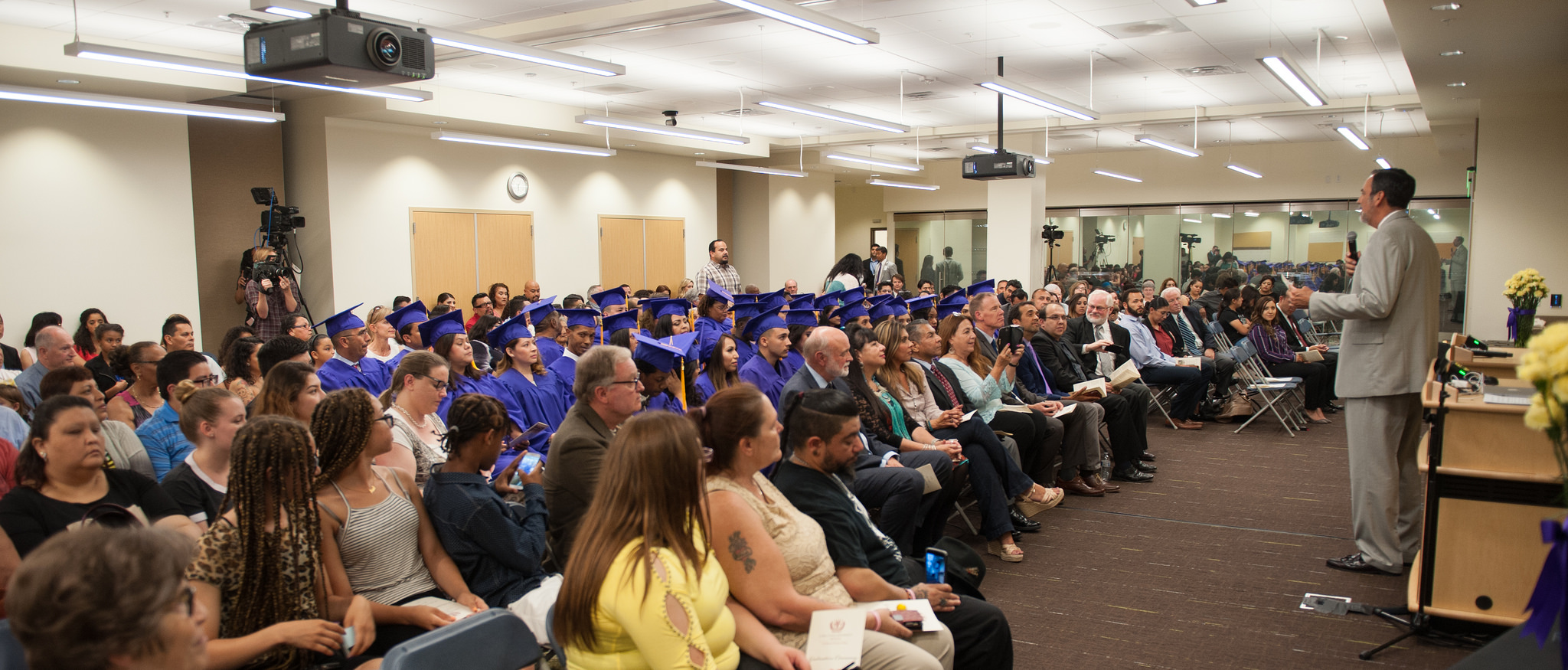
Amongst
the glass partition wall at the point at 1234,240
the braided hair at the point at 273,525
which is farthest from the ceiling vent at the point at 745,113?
the braided hair at the point at 273,525

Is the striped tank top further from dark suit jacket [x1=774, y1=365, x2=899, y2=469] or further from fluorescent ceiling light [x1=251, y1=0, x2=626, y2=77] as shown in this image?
fluorescent ceiling light [x1=251, y1=0, x2=626, y2=77]

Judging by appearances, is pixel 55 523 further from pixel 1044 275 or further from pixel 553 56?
pixel 1044 275

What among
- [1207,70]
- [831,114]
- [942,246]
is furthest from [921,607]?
[942,246]

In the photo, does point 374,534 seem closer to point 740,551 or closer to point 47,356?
point 740,551

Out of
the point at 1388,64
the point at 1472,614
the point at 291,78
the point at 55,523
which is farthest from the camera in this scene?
the point at 1388,64

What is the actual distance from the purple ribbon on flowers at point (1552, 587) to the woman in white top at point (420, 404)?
11.1 ft

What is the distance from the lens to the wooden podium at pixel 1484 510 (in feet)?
10.5

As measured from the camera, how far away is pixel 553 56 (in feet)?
21.0

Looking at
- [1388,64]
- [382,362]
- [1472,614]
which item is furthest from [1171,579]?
[1388,64]

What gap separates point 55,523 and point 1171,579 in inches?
158

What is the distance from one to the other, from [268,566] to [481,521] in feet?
2.03

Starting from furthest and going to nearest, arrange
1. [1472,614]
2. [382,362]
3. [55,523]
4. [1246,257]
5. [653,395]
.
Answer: [1246,257] < [382,362] < [653,395] < [1472,614] < [55,523]

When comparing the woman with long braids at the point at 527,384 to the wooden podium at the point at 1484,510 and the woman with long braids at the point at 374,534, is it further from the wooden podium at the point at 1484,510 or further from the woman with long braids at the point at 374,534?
the wooden podium at the point at 1484,510

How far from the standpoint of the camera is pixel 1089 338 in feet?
24.0
